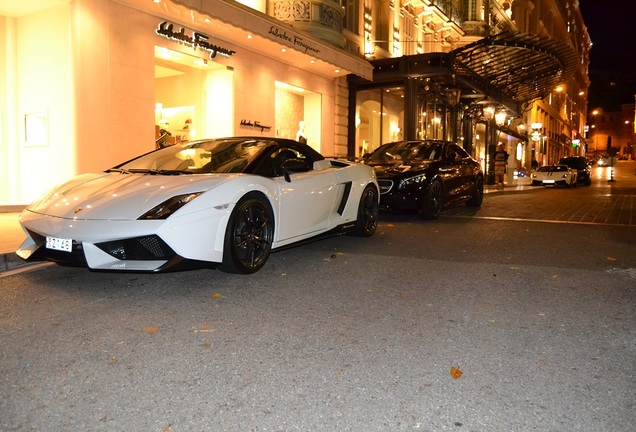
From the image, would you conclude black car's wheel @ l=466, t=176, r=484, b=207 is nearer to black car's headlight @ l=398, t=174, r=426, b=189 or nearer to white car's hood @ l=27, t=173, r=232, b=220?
black car's headlight @ l=398, t=174, r=426, b=189

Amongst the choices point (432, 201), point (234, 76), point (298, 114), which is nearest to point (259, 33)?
point (234, 76)

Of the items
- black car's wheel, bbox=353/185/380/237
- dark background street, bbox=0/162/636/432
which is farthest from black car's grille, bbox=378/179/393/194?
dark background street, bbox=0/162/636/432

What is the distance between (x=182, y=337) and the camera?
3385mm

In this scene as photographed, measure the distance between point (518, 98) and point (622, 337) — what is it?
2878 cm

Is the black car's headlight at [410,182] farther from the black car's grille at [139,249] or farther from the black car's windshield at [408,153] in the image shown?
the black car's grille at [139,249]

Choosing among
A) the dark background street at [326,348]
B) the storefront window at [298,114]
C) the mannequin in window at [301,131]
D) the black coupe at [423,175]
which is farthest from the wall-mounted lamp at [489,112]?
the dark background street at [326,348]

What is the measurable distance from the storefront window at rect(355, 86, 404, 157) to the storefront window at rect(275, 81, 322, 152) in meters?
2.57

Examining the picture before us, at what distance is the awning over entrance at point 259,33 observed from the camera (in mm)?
11141

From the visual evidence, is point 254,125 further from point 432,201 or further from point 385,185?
point 432,201

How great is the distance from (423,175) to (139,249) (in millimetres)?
6343

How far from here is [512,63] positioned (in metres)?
21.3

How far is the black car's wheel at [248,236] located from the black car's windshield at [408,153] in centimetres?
549

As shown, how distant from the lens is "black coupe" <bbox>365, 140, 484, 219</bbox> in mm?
9430

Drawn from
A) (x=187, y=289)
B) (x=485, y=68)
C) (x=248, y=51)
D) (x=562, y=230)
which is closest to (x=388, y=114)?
(x=485, y=68)
